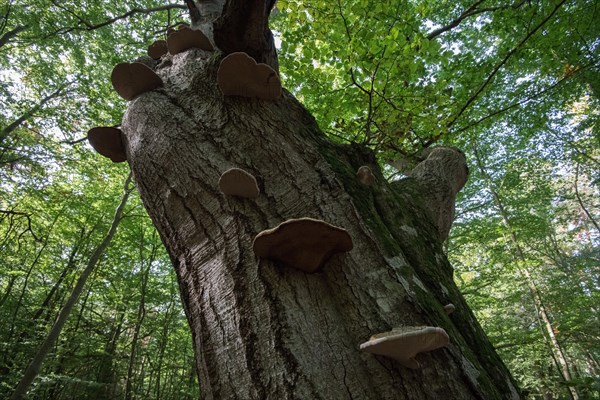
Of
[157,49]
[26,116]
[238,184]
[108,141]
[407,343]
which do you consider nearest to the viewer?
[407,343]

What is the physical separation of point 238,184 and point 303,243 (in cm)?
49

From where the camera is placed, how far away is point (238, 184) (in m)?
1.57

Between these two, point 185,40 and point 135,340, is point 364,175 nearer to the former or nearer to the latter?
point 185,40

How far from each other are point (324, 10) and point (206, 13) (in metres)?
1.65

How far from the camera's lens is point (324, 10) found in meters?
4.09

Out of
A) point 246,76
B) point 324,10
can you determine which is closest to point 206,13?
point 324,10

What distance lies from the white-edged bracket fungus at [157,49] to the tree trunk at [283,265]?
147 cm

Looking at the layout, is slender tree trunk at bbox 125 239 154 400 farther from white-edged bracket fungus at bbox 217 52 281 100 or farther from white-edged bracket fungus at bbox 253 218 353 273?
white-edged bracket fungus at bbox 253 218 353 273

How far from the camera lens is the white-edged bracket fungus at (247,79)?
6.50 ft

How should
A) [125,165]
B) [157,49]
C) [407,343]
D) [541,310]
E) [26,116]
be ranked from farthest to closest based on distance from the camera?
[541,310] < [125,165] < [26,116] < [157,49] < [407,343]

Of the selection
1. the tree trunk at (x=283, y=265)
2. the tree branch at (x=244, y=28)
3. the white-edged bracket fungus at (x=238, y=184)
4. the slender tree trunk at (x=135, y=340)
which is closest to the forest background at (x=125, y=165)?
the slender tree trunk at (x=135, y=340)

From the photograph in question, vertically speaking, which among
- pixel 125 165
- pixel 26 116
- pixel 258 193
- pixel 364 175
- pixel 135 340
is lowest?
pixel 258 193

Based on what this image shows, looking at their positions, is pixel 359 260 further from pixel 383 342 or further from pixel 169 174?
pixel 169 174

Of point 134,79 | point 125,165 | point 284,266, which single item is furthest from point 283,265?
point 125,165
